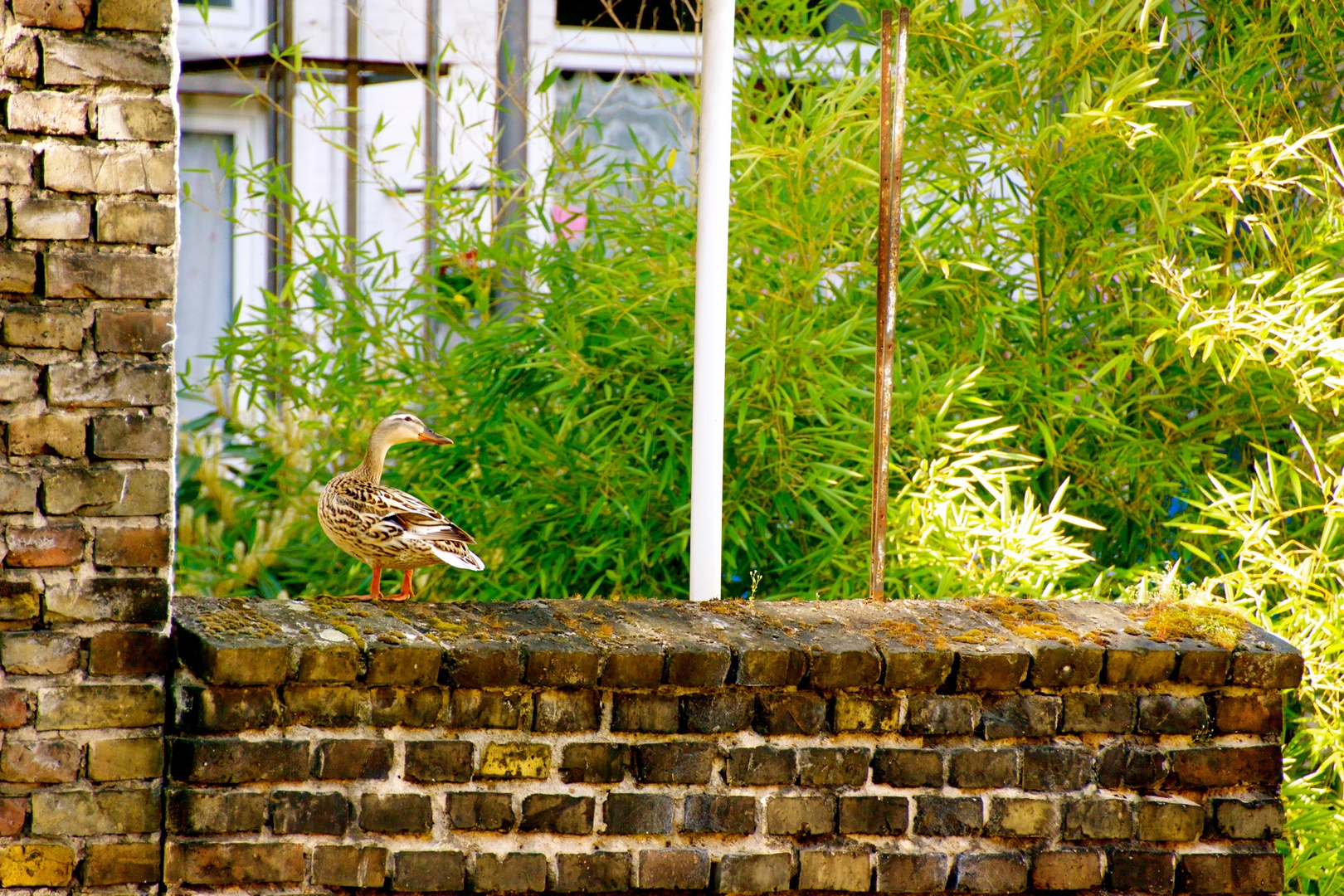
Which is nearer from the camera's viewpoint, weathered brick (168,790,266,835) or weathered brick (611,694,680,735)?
weathered brick (168,790,266,835)

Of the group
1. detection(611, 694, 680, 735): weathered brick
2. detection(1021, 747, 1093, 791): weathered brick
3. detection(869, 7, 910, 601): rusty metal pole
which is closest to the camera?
detection(611, 694, 680, 735): weathered brick

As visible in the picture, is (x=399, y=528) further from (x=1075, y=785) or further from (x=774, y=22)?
(x=774, y=22)

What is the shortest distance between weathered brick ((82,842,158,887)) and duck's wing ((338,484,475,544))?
0.60 meters

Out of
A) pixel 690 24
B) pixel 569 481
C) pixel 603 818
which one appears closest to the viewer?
pixel 603 818

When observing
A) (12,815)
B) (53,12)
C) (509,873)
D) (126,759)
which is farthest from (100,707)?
(53,12)

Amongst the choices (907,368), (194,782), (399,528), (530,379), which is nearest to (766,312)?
(907,368)

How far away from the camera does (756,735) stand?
2082 millimetres

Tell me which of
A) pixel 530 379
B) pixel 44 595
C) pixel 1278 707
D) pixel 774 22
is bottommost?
pixel 1278 707

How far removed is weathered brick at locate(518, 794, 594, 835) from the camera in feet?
6.60

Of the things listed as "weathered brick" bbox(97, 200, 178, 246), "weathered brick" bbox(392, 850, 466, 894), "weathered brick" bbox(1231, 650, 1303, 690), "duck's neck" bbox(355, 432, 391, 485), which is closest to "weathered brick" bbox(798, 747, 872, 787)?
"weathered brick" bbox(392, 850, 466, 894)

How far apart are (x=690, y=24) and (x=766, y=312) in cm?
282

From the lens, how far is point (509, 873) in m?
2.00

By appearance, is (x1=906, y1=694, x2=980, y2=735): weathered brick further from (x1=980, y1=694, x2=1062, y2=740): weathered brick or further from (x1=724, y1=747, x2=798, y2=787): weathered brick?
(x1=724, y1=747, x2=798, y2=787): weathered brick

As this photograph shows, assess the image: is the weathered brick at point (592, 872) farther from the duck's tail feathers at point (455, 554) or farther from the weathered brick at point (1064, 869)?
the weathered brick at point (1064, 869)
